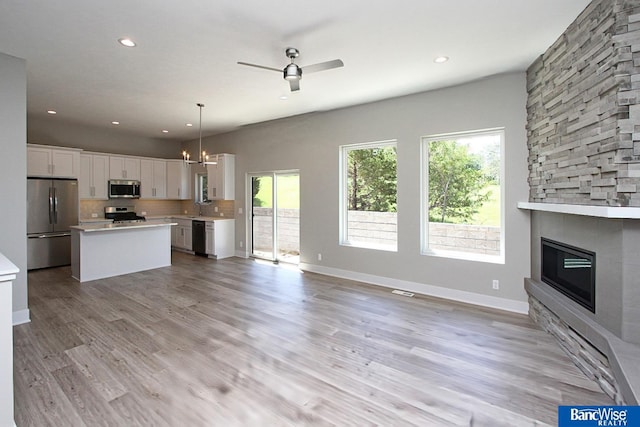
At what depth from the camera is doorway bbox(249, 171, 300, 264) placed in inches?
255

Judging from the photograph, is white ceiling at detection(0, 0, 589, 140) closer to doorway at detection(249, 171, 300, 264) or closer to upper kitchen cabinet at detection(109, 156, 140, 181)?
doorway at detection(249, 171, 300, 264)

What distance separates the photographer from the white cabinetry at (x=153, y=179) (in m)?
7.76

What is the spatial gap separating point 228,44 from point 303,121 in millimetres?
2893

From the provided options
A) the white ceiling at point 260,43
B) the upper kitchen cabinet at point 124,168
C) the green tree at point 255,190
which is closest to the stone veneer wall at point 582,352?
the white ceiling at point 260,43

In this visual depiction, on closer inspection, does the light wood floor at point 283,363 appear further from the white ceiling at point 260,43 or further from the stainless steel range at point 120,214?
the stainless steel range at point 120,214

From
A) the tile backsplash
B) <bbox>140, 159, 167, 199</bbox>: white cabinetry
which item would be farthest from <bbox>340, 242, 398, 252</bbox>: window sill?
<bbox>140, 159, 167, 199</bbox>: white cabinetry

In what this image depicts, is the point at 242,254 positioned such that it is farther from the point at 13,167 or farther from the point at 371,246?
the point at 13,167

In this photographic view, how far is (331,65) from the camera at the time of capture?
2832 millimetres

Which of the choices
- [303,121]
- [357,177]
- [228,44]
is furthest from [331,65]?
[303,121]

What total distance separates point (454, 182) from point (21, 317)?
5.70 m

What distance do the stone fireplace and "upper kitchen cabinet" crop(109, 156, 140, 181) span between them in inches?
325

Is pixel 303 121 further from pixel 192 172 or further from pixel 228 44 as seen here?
pixel 192 172

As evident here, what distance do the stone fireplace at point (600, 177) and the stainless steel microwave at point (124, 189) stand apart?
27.0 feet

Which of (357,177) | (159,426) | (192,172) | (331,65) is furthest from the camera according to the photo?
(192,172)
